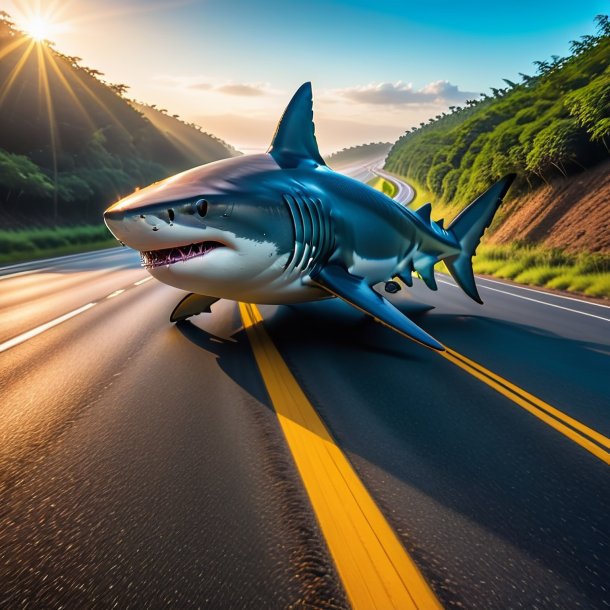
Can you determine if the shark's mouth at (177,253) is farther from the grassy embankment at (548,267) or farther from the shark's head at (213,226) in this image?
the grassy embankment at (548,267)

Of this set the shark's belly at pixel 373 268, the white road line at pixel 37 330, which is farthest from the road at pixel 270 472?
the shark's belly at pixel 373 268

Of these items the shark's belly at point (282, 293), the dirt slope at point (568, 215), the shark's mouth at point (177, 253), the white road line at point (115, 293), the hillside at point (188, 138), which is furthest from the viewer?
the hillside at point (188, 138)

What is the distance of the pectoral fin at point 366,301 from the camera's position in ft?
11.9

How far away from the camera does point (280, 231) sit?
361cm

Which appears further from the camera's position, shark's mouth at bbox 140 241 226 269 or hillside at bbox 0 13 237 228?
hillside at bbox 0 13 237 228

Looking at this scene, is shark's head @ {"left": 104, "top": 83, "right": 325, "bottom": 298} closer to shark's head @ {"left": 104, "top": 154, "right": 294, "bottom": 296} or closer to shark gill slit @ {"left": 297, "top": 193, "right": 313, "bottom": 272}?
shark's head @ {"left": 104, "top": 154, "right": 294, "bottom": 296}

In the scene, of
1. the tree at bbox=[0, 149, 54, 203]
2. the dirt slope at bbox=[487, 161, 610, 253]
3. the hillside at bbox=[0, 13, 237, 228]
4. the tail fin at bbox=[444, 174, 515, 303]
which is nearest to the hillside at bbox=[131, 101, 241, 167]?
the hillside at bbox=[0, 13, 237, 228]

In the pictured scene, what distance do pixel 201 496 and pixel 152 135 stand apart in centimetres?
7891

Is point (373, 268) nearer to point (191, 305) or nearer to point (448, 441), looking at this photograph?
point (191, 305)

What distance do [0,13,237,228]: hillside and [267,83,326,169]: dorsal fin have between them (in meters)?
29.0

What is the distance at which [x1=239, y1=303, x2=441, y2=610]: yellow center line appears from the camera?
1.38 m

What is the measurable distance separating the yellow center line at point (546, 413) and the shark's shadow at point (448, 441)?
9 centimetres

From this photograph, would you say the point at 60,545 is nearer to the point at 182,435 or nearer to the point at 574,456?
the point at 182,435

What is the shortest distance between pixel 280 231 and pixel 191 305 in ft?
6.84
